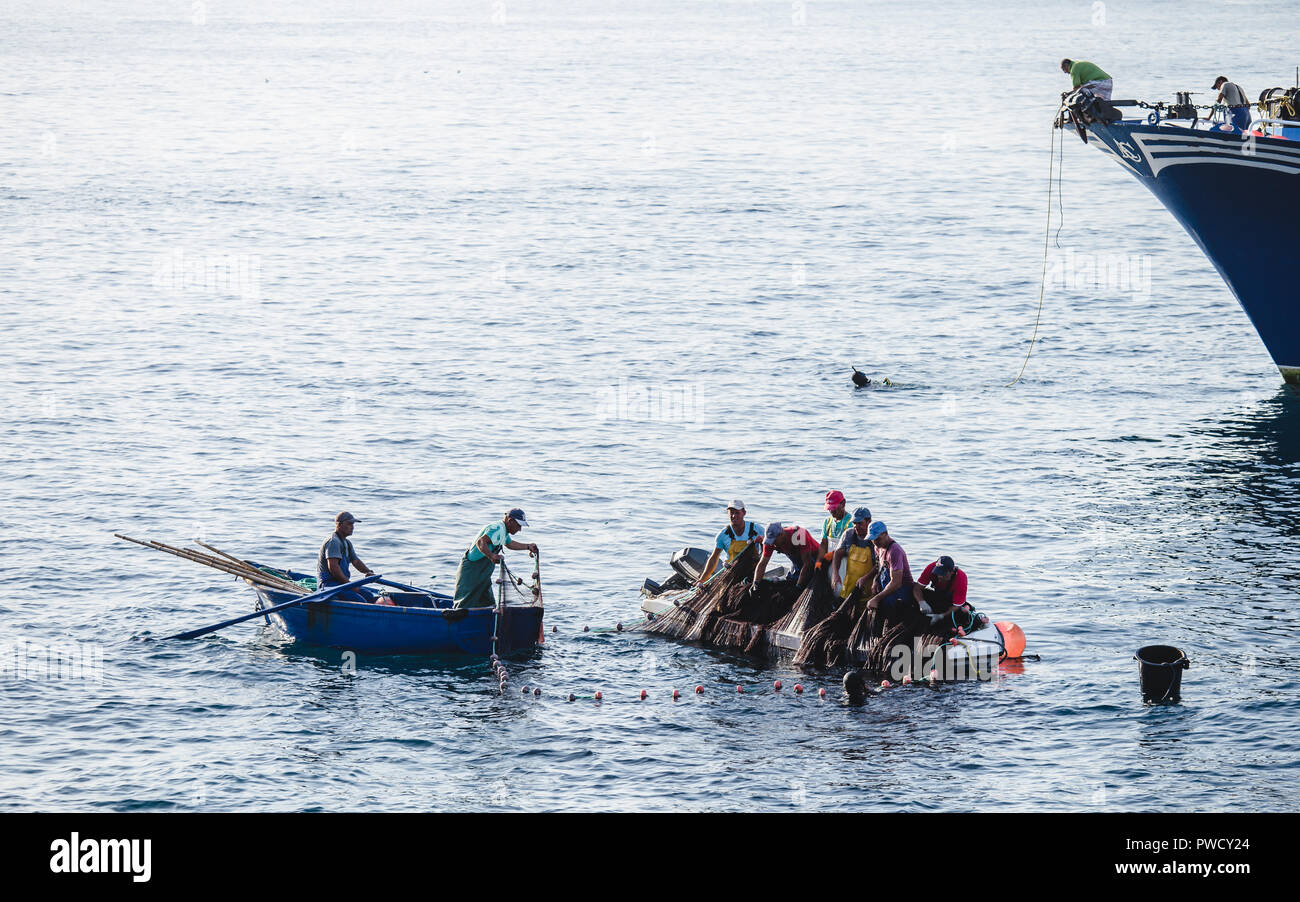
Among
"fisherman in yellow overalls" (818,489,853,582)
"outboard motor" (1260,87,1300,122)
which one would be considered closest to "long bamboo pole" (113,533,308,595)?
"fisherman in yellow overalls" (818,489,853,582)

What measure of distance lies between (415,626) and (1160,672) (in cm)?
1120

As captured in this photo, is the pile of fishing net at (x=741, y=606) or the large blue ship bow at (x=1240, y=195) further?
the large blue ship bow at (x=1240, y=195)

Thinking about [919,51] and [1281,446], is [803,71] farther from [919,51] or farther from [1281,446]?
[1281,446]

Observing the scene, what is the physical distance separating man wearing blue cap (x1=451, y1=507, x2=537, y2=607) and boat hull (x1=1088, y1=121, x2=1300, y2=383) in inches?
835

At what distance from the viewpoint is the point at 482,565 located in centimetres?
2462

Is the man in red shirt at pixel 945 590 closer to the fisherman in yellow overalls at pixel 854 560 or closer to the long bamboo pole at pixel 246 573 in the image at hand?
the fisherman in yellow overalls at pixel 854 560

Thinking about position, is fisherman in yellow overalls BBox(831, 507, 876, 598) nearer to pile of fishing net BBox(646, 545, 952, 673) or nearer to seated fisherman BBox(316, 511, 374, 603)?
pile of fishing net BBox(646, 545, 952, 673)

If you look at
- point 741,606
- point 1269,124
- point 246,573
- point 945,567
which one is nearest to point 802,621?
point 741,606

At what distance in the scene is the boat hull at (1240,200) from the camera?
38562 millimetres

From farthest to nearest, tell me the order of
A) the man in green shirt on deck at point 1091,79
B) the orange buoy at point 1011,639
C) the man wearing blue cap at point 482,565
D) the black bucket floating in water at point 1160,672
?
the man in green shirt on deck at point 1091,79 → the orange buoy at point 1011,639 → the man wearing blue cap at point 482,565 → the black bucket floating in water at point 1160,672

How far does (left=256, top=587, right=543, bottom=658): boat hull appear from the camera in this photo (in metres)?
24.6

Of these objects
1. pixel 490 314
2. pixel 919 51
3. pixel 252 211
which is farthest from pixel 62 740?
pixel 919 51

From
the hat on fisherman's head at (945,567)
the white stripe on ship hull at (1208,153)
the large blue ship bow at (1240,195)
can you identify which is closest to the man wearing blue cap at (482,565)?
the hat on fisherman's head at (945,567)

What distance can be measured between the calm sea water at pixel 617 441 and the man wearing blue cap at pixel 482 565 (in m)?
1.10
